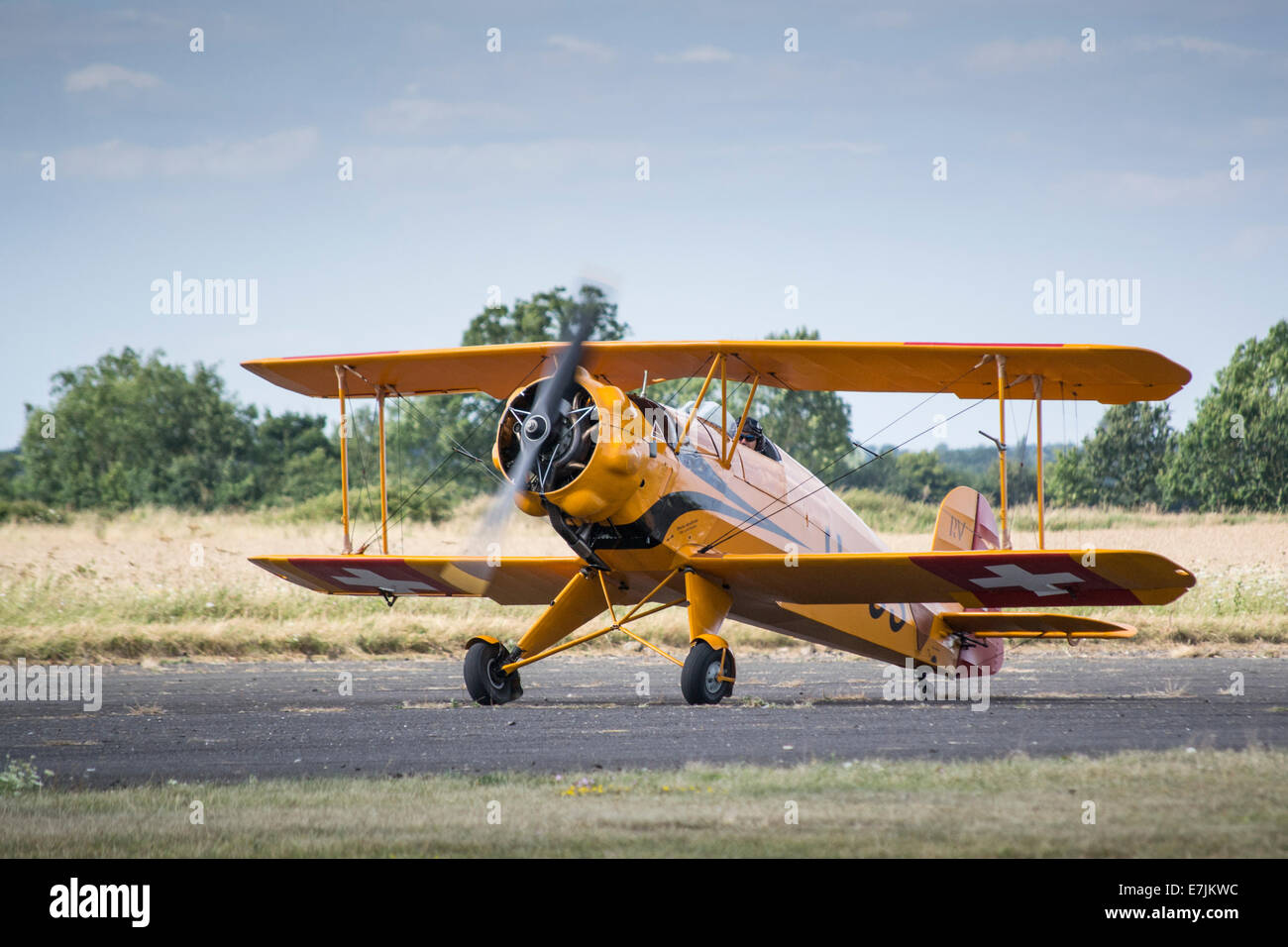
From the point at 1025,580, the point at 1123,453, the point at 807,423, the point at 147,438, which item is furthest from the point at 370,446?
the point at 1025,580

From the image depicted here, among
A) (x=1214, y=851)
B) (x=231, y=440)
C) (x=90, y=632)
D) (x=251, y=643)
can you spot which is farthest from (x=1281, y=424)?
(x=231, y=440)

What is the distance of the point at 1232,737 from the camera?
332 inches

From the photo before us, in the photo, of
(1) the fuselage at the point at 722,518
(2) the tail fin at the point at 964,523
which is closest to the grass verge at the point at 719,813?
(1) the fuselage at the point at 722,518

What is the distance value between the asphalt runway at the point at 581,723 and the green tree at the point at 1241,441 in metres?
12.3

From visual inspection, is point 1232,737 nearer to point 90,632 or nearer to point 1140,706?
point 1140,706

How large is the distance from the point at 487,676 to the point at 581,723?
1.93 metres

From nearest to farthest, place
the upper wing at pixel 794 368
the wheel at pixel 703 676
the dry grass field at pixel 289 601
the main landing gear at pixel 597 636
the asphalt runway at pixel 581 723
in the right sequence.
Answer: the asphalt runway at pixel 581 723, the wheel at pixel 703 676, the main landing gear at pixel 597 636, the upper wing at pixel 794 368, the dry grass field at pixel 289 601

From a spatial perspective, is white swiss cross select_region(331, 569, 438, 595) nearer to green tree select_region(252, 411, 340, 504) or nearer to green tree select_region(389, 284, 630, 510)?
green tree select_region(389, 284, 630, 510)

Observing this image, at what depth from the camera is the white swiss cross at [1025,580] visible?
35.1ft

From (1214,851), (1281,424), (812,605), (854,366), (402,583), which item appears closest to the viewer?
(1214,851)

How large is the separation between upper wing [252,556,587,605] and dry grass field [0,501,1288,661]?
136 inches

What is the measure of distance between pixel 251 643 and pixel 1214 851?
16.9m

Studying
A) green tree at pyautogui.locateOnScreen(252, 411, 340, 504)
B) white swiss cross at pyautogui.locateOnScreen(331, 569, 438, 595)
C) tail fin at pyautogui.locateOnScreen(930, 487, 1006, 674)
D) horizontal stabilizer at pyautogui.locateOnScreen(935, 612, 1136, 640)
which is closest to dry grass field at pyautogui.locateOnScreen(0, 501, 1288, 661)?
white swiss cross at pyautogui.locateOnScreen(331, 569, 438, 595)

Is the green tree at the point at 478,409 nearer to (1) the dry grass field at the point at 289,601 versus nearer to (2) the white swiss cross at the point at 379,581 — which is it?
(1) the dry grass field at the point at 289,601
